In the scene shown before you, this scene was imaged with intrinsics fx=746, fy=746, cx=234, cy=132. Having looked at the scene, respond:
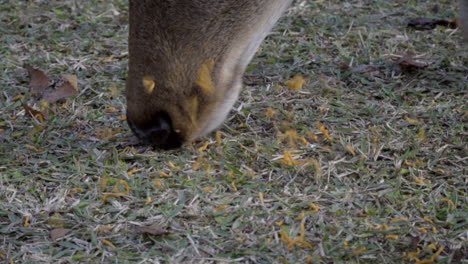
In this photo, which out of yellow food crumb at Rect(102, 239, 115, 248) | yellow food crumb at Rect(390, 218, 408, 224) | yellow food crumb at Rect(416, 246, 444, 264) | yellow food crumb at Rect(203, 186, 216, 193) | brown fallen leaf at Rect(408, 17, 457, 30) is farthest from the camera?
brown fallen leaf at Rect(408, 17, 457, 30)

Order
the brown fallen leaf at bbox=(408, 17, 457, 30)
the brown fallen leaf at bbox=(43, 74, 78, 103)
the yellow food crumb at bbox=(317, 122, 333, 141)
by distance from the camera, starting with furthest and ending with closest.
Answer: the brown fallen leaf at bbox=(408, 17, 457, 30)
the brown fallen leaf at bbox=(43, 74, 78, 103)
the yellow food crumb at bbox=(317, 122, 333, 141)

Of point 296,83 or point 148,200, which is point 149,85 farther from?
point 296,83

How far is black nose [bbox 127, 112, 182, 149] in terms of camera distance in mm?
3320

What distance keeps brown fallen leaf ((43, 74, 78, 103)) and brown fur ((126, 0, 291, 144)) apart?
1.28 m

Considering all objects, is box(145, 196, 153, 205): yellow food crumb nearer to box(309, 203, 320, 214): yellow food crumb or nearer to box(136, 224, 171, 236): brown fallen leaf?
box(136, 224, 171, 236): brown fallen leaf

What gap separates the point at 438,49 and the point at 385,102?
0.98 meters

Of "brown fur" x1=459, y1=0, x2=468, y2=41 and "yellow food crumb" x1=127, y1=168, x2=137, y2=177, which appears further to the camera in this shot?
"yellow food crumb" x1=127, y1=168, x2=137, y2=177

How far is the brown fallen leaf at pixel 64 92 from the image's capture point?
179 inches

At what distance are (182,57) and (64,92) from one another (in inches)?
59.8

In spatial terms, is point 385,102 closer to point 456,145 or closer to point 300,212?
point 456,145

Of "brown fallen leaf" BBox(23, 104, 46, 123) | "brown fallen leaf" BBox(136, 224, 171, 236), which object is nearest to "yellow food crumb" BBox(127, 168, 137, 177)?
"brown fallen leaf" BBox(136, 224, 171, 236)

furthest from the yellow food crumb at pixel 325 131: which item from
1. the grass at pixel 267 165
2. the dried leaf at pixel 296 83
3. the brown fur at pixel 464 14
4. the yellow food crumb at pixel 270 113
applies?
the brown fur at pixel 464 14

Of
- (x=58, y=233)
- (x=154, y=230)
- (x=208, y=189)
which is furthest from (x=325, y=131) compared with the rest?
(x=58, y=233)

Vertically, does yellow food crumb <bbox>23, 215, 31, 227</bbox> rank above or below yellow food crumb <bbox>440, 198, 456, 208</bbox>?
below
